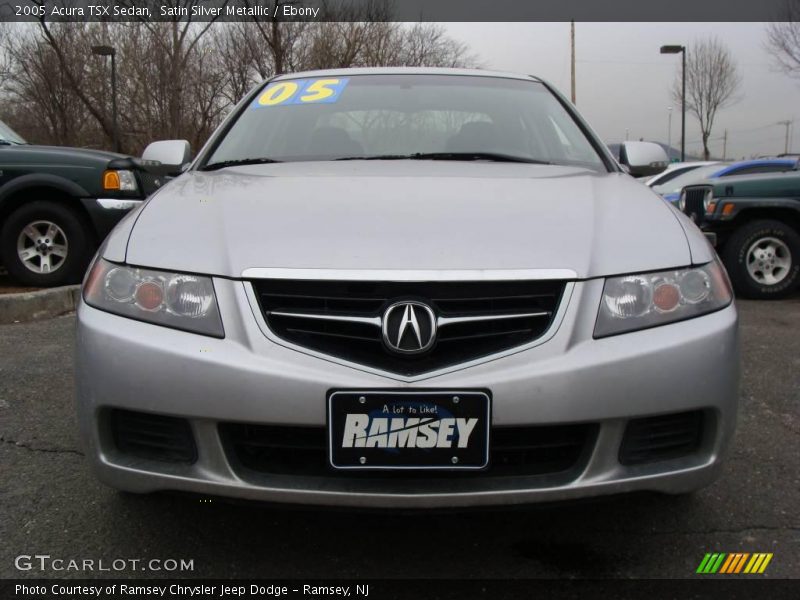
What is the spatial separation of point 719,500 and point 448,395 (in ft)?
4.16

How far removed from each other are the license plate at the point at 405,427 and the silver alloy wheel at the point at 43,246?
16.1 ft

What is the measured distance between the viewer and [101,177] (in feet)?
18.4

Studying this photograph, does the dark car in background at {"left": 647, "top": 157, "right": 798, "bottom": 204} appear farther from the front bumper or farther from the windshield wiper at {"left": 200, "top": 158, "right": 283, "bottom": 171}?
the front bumper

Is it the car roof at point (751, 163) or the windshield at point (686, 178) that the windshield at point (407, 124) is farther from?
the windshield at point (686, 178)

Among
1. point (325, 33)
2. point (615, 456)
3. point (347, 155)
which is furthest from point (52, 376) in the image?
point (325, 33)

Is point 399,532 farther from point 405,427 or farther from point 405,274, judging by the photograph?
point 405,274

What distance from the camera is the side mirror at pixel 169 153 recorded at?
2.92 m

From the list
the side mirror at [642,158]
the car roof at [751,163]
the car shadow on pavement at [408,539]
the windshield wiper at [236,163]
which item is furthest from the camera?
the car roof at [751,163]

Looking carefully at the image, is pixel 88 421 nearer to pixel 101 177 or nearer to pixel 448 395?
pixel 448 395

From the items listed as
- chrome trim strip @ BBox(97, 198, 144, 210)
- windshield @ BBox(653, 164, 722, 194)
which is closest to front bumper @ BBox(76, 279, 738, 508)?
chrome trim strip @ BBox(97, 198, 144, 210)

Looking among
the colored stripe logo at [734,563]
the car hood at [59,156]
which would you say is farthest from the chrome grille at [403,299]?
the car hood at [59,156]

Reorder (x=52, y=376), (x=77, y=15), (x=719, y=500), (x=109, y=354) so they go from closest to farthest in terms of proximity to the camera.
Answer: (x=109, y=354)
(x=719, y=500)
(x=52, y=376)
(x=77, y=15)

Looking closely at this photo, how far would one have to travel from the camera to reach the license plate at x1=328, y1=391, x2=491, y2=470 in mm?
1513

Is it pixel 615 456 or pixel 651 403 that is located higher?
pixel 651 403
